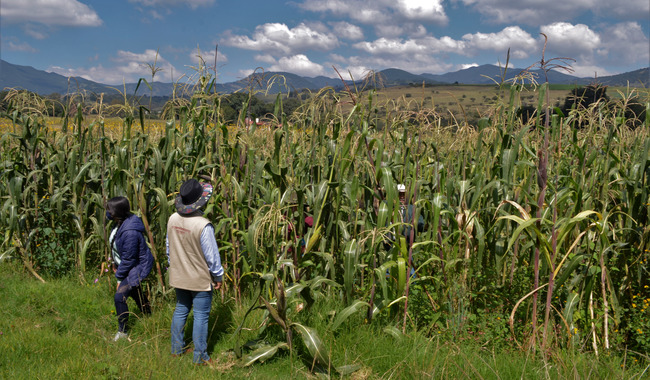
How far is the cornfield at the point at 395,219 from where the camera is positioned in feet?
11.8

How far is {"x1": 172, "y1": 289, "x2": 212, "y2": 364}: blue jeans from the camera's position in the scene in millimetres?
3814

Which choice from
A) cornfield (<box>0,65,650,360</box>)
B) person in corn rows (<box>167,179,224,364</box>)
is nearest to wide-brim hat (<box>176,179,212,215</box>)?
person in corn rows (<box>167,179,224,364</box>)

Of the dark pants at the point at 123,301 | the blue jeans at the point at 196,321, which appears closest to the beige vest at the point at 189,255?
the blue jeans at the point at 196,321

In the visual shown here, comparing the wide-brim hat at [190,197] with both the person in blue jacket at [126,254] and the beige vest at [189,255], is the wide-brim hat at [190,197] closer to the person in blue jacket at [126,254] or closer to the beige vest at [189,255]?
the beige vest at [189,255]

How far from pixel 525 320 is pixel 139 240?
11.9ft

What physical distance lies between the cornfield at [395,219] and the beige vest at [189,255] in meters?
0.45

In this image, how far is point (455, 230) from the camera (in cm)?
393

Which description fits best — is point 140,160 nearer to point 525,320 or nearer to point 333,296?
point 333,296

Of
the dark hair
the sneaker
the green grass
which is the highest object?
the dark hair

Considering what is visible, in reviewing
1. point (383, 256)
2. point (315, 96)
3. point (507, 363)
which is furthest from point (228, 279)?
point (507, 363)

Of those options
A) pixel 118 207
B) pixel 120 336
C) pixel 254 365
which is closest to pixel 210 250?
pixel 254 365

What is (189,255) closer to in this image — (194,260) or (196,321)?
(194,260)

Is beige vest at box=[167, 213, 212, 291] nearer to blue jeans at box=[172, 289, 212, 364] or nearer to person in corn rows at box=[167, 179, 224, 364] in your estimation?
person in corn rows at box=[167, 179, 224, 364]

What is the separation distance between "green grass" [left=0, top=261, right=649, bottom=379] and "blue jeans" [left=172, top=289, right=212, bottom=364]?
12 cm
